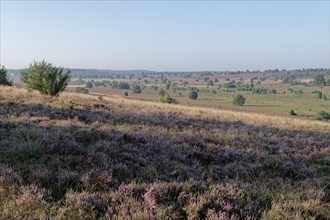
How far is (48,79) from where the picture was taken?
34.2 m

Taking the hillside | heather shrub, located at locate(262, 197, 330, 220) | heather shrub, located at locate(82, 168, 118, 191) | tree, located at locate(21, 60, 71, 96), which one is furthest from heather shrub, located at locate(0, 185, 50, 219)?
tree, located at locate(21, 60, 71, 96)

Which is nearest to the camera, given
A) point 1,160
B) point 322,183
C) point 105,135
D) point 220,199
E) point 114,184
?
point 220,199

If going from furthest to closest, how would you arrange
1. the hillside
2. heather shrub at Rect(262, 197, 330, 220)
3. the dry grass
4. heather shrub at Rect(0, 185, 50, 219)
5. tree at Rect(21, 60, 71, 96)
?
tree at Rect(21, 60, 71, 96)
the dry grass
heather shrub at Rect(262, 197, 330, 220)
the hillside
heather shrub at Rect(0, 185, 50, 219)

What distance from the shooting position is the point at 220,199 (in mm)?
5465

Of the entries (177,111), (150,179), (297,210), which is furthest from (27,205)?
(177,111)

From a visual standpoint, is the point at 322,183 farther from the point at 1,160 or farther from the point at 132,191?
the point at 1,160

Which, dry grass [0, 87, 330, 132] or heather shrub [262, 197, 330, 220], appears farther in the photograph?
dry grass [0, 87, 330, 132]

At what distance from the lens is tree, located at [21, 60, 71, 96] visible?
33931 mm

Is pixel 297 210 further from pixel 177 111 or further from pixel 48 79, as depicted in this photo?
pixel 48 79

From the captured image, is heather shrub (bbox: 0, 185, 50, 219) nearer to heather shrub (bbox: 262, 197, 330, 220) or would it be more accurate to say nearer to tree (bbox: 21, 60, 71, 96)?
heather shrub (bbox: 262, 197, 330, 220)

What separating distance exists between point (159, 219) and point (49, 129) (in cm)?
805

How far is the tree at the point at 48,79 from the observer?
33931mm

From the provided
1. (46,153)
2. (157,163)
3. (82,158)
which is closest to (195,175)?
(157,163)

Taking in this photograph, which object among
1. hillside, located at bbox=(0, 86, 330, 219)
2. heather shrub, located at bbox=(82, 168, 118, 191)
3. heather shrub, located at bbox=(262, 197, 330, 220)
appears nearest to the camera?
hillside, located at bbox=(0, 86, 330, 219)
